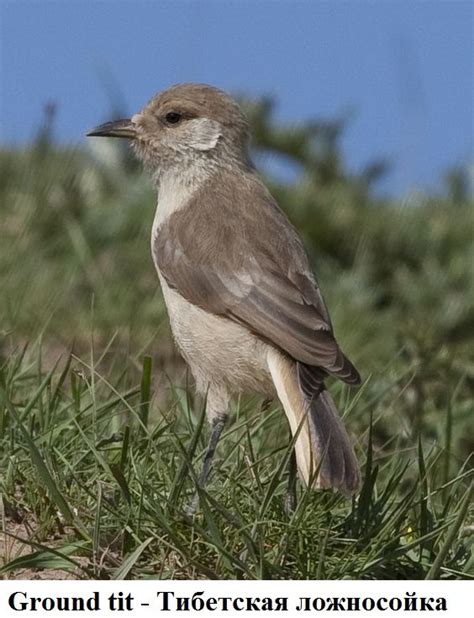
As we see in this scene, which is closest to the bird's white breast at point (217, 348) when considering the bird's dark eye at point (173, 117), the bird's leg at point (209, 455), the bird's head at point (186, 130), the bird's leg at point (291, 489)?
the bird's leg at point (209, 455)

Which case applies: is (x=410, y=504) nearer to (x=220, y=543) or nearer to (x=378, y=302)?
(x=220, y=543)

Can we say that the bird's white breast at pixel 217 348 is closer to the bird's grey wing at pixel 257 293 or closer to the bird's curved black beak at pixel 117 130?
the bird's grey wing at pixel 257 293

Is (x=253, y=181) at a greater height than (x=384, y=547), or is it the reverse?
(x=253, y=181)

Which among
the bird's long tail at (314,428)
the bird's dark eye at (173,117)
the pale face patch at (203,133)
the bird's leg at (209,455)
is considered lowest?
the bird's leg at (209,455)

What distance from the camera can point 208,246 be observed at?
597cm

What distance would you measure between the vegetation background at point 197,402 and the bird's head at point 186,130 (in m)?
0.95

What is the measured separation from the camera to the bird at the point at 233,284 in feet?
17.1

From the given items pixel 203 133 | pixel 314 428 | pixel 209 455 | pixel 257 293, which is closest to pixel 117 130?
pixel 203 133

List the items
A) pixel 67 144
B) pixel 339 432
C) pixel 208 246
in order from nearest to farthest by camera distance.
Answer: pixel 339 432 < pixel 208 246 < pixel 67 144

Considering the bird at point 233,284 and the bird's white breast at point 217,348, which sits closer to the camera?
the bird at point 233,284

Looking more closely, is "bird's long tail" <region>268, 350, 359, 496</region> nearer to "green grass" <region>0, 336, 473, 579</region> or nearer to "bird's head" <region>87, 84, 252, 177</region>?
"green grass" <region>0, 336, 473, 579</region>
